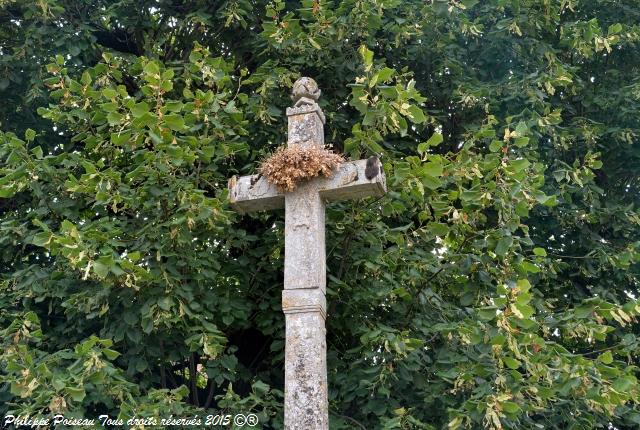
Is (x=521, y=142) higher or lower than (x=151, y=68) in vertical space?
lower

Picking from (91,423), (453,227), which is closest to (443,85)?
(453,227)

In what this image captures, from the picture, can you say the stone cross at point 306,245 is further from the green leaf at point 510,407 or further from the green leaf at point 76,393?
the green leaf at point 76,393

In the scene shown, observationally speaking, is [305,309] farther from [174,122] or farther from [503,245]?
[174,122]

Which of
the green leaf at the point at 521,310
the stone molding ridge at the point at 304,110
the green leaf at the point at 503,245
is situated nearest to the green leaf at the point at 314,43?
the stone molding ridge at the point at 304,110

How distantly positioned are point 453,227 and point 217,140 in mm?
2056

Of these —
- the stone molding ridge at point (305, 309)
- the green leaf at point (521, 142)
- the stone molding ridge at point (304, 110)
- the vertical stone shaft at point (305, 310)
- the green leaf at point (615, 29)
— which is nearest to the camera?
the vertical stone shaft at point (305, 310)

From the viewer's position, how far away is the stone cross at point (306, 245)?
454 cm

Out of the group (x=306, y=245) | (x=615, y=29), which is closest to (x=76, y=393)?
(x=306, y=245)

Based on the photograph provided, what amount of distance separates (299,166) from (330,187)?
0.79ft

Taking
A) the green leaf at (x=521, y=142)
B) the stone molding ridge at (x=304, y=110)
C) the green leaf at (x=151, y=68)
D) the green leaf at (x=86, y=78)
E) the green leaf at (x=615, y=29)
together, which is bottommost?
the green leaf at (x=521, y=142)

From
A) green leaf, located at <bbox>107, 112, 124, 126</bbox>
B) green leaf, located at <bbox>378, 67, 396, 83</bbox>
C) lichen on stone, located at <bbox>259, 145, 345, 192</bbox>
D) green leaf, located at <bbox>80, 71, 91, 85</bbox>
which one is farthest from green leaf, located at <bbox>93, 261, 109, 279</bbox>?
green leaf, located at <bbox>378, 67, 396, 83</bbox>

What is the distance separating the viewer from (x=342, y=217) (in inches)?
250

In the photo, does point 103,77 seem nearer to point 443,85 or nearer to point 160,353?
point 160,353

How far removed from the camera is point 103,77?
280 inches
